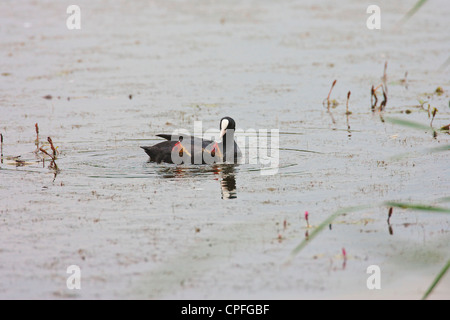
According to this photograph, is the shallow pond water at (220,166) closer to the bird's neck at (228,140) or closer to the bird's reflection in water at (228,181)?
the bird's reflection in water at (228,181)

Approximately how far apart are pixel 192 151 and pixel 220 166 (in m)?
0.39

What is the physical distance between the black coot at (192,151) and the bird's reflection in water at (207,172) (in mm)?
116

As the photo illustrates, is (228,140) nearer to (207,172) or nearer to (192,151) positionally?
(192,151)

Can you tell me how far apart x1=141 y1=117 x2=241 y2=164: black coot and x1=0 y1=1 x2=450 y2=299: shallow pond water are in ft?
0.43

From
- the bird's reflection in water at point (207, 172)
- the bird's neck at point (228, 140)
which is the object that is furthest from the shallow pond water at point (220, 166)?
the bird's neck at point (228, 140)

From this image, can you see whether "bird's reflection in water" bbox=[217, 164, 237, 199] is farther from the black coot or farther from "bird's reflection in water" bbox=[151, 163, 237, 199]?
the black coot

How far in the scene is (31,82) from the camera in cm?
1323

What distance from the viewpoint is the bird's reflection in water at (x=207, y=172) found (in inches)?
327

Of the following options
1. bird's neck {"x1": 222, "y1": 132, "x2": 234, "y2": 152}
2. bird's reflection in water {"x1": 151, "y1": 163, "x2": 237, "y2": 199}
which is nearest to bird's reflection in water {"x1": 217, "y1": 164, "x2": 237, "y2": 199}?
bird's reflection in water {"x1": 151, "y1": 163, "x2": 237, "y2": 199}

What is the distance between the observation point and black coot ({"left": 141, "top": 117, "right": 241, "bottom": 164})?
918 cm

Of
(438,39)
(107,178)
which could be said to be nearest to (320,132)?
(107,178)

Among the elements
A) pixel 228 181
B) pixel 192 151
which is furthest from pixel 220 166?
pixel 228 181

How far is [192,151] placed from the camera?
9.22 metres

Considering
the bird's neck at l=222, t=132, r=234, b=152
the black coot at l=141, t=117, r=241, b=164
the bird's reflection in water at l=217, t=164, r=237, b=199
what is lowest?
the bird's reflection in water at l=217, t=164, r=237, b=199
